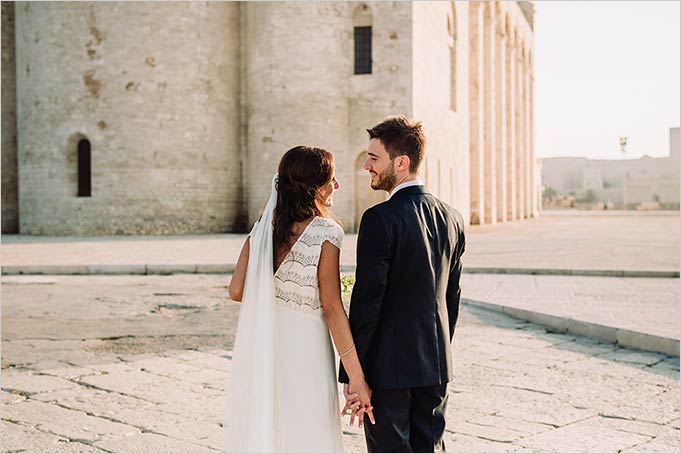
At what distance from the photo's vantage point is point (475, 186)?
3162cm

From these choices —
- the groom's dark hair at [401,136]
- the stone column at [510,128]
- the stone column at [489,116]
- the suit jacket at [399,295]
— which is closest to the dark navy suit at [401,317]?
the suit jacket at [399,295]

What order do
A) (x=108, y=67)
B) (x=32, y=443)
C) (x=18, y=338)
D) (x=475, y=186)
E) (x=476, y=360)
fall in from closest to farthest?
1. (x=32, y=443)
2. (x=476, y=360)
3. (x=18, y=338)
4. (x=108, y=67)
5. (x=475, y=186)

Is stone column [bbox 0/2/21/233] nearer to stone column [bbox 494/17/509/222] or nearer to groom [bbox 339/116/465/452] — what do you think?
stone column [bbox 494/17/509/222]

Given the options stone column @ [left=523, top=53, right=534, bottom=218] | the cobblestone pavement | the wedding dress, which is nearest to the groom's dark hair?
the wedding dress

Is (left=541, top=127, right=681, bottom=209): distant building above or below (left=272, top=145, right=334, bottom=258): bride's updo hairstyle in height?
above

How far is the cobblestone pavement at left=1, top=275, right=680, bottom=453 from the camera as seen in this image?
4.16 metres

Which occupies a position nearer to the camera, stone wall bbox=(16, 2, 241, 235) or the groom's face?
the groom's face

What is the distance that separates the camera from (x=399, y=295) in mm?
2852

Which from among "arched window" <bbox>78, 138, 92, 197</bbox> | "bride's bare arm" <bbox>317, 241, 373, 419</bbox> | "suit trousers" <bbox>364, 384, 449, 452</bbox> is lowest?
"suit trousers" <bbox>364, 384, 449, 452</bbox>

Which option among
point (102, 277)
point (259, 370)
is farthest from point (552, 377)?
point (102, 277)

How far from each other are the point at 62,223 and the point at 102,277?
12108 mm

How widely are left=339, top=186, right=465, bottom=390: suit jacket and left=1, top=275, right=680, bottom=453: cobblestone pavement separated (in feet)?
4.44

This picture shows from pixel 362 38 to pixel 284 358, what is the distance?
2216cm

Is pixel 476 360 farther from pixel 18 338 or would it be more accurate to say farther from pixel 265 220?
pixel 18 338
